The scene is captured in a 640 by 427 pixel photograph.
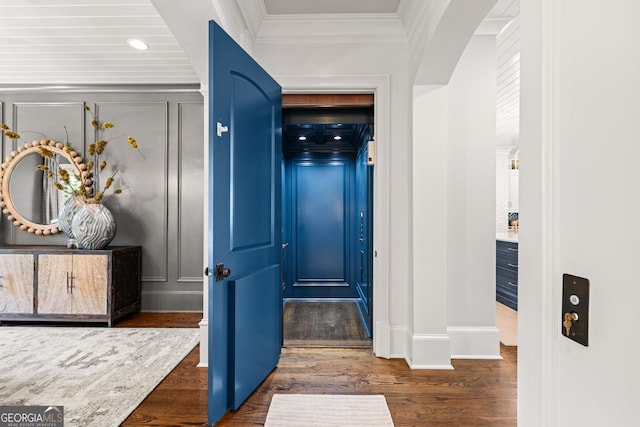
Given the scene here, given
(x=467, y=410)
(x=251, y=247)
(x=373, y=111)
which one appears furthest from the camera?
(x=373, y=111)

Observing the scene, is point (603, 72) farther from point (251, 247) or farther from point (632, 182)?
point (251, 247)

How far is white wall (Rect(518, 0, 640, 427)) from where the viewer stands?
59 centimetres

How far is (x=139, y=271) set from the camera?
148 inches

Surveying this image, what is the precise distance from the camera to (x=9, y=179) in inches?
151

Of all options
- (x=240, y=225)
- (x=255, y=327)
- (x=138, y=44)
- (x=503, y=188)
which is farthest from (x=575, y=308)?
(x=503, y=188)

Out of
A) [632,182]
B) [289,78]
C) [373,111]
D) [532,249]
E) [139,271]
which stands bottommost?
[139,271]

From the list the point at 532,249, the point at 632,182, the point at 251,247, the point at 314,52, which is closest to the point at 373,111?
the point at 314,52

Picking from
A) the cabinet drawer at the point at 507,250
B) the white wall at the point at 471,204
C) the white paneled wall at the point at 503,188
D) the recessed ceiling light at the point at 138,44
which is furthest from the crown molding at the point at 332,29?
the white paneled wall at the point at 503,188

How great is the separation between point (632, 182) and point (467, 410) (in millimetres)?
1812

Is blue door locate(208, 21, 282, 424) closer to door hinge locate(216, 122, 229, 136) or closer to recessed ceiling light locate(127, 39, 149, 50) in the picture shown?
door hinge locate(216, 122, 229, 136)

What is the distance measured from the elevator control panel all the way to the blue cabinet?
3.68m

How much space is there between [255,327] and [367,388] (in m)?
0.83

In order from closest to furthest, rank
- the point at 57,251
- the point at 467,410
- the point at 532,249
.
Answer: the point at 532,249 → the point at 467,410 → the point at 57,251

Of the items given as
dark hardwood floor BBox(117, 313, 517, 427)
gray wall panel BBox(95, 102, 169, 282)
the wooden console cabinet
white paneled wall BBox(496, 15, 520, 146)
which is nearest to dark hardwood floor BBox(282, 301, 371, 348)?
dark hardwood floor BBox(117, 313, 517, 427)
